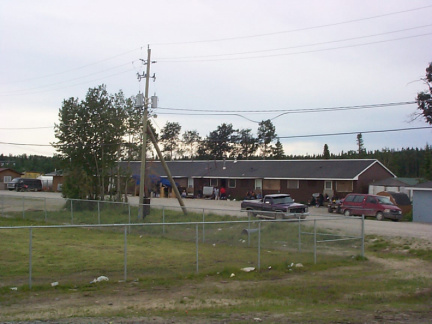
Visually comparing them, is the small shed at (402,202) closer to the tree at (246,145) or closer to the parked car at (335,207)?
the parked car at (335,207)

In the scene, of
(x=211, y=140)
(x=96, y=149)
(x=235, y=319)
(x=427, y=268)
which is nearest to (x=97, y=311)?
(x=235, y=319)

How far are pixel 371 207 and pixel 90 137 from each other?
23.2m

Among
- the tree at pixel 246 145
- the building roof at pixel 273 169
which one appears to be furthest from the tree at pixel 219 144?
the building roof at pixel 273 169

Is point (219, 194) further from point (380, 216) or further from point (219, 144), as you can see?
point (219, 144)

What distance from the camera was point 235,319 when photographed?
9.10 metres

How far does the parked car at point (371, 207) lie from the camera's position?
34.2 meters

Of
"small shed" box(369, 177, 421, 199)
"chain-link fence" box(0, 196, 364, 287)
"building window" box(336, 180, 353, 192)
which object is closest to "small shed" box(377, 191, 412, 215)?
"small shed" box(369, 177, 421, 199)

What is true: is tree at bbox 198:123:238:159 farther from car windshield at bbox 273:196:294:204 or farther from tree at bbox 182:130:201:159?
car windshield at bbox 273:196:294:204

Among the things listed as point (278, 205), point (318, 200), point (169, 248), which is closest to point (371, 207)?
point (278, 205)

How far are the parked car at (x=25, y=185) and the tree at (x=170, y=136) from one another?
47.0 meters

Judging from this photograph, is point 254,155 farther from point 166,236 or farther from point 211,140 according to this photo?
point 166,236

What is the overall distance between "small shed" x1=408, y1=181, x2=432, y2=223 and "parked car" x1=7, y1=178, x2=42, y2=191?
57.6 meters

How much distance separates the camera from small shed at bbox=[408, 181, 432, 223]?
115ft

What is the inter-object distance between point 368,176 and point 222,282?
41364mm
